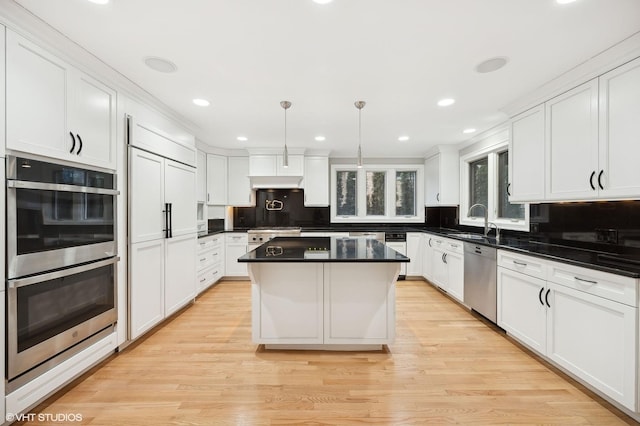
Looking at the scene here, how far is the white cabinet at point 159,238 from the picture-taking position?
8.65 feet

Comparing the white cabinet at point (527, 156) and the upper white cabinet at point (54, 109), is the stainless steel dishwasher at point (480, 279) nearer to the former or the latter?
the white cabinet at point (527, 156)

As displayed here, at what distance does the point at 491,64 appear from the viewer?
89.2 inches

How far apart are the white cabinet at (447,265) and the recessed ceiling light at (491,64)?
221 centimetres

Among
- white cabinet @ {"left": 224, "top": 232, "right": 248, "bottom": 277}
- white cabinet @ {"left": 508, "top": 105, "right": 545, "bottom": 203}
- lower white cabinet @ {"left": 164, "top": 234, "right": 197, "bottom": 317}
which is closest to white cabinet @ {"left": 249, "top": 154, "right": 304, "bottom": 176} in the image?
white cabinet @ {"left": 224, "top": 232, "right": 248, "bottom": 277}

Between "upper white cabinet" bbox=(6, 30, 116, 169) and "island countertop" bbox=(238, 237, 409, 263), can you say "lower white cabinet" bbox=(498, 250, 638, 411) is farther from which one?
"upper white cabinet" bbox=(6, 30, 116, 169)

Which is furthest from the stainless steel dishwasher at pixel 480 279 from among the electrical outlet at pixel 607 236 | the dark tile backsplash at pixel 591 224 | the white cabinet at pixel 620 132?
the white cabinet at pixel 620 132

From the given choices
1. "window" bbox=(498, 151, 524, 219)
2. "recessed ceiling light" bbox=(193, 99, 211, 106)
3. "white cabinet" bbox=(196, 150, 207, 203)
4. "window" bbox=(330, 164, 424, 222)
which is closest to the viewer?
"recessed ceiling light" bbox=(193, 99, 211, 106)

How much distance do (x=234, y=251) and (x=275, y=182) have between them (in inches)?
57.7

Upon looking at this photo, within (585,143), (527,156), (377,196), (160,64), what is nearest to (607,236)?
(585,143)

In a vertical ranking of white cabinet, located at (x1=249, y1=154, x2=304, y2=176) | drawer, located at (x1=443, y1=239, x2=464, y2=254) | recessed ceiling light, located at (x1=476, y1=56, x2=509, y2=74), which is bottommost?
drawer, located at (x1=443, y1=239, x2=464, y2=254)

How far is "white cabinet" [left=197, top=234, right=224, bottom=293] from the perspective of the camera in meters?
4.27

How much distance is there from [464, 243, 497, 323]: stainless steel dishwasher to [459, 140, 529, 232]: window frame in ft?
2.29

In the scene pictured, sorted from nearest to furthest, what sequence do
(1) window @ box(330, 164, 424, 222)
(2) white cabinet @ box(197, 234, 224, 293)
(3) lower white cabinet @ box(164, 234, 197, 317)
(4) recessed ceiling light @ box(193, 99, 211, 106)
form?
(4) recessed ceiling light @ box(193, 99, 211, 106) → (3) lower white cabinet @ box(164, 234, 197, 317) → (2) white cabinet @ box(197, 234, 224, 293) → (1) window @ box(330, 164, 424, 222)

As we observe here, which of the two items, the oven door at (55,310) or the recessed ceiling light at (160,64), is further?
the recessed ceiling light at (160,64)
